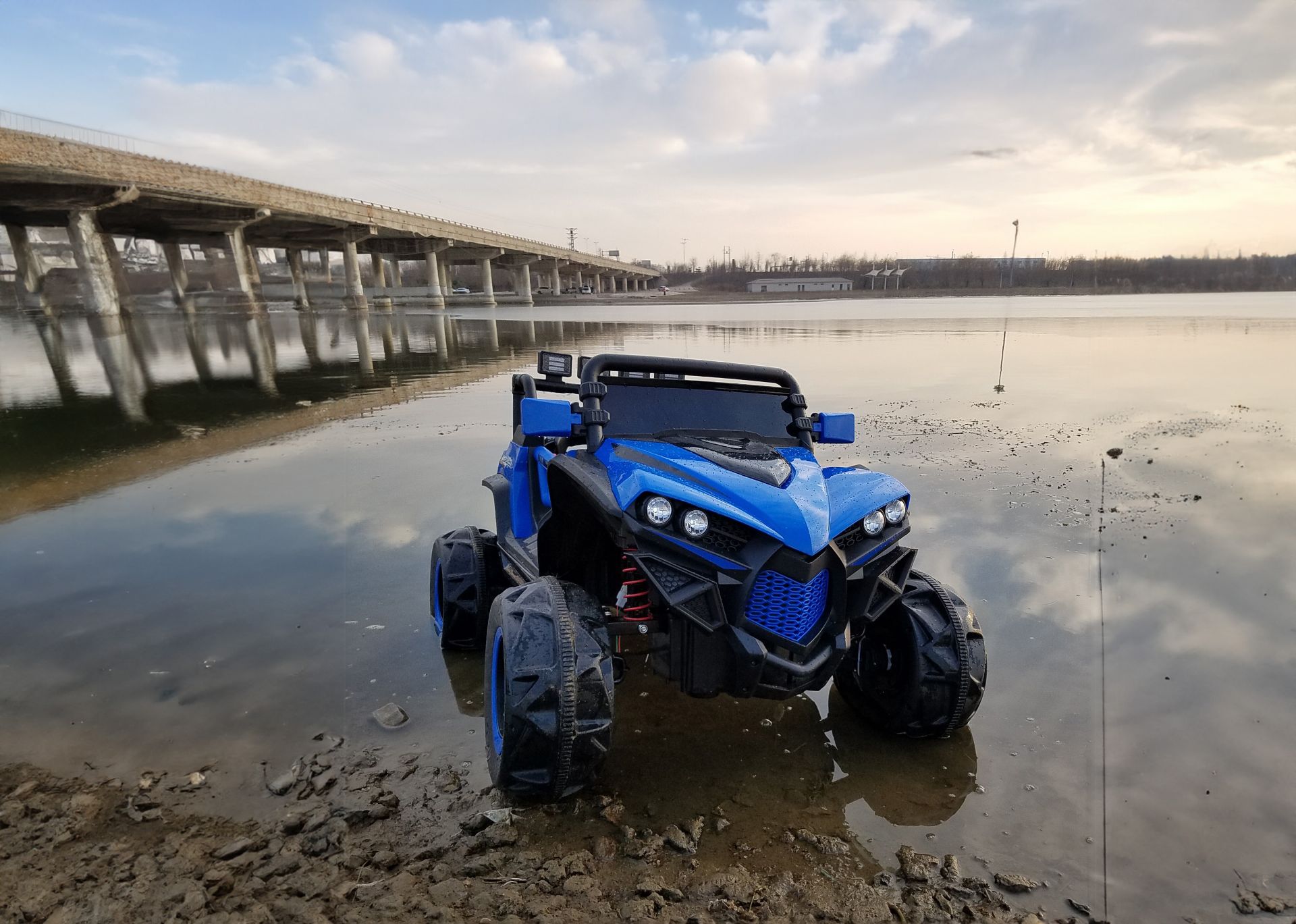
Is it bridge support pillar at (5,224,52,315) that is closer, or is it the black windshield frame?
the black windshield frame

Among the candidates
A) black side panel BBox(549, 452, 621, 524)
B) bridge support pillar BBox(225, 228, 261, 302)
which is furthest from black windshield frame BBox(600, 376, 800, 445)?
bridge support pillar BBox(225, 228, 261, 302)

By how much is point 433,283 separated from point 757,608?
6055 centimetres

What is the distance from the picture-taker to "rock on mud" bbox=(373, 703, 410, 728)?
332 cm

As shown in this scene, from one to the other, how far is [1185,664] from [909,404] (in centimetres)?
829

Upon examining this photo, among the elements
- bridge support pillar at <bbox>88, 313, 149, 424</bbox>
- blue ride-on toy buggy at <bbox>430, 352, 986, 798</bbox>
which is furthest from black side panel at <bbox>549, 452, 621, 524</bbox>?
bridge support pillar at <bbox>88, 313, 149, 424</bbox>

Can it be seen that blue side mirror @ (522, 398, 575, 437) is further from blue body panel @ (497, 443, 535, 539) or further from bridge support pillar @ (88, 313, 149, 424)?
bridge support pillar @ (88, 313, 149, 424)

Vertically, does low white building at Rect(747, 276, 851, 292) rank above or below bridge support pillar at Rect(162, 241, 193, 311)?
below

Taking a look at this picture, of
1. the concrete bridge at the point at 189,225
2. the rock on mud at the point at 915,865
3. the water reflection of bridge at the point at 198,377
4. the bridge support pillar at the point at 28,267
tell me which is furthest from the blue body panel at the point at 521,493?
the bridge support pillar at the point at 28,267

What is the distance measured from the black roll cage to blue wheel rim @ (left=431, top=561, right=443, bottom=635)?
1383 mm

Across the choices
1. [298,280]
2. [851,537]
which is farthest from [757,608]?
[298,280]

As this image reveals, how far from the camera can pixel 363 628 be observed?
168 inches

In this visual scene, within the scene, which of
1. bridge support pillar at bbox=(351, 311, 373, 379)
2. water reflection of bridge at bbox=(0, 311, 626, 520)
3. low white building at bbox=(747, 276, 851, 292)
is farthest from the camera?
low white building at bbox=(747, 276, 851, 292)

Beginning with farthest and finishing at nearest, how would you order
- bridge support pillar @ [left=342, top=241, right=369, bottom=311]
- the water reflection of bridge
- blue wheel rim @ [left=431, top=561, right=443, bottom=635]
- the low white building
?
1. the low white building
2. bridge support pillar @ [left=342, top=241, right=369, bottom=311]
3. the water reflection of bridge
4. blue wheel rim @ [left=431, top=561, right=443, bottom=635]

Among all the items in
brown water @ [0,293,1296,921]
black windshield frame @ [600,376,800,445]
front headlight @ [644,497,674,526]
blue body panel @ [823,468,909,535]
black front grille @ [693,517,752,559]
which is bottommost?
brown water @ [0,293,1296,921]
